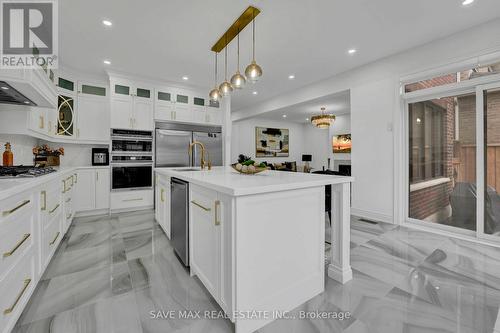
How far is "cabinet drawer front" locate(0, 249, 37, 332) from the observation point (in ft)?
3.67

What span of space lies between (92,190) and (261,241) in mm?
3925

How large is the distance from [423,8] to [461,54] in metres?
0.94

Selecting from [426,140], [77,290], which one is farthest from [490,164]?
[77,290]

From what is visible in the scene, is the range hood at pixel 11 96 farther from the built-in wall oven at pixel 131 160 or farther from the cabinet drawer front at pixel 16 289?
the built-in wall oven at pixel 131 160

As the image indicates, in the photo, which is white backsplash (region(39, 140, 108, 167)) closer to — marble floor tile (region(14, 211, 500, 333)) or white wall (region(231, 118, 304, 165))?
marble floor tile (region(14, 211, 500, 333))

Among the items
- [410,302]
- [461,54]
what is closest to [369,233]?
[410,302]

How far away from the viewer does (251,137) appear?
26.6ft

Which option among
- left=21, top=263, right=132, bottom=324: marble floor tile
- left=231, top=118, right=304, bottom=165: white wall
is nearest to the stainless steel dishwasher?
left=21, top=263, right=132, bottom=324: marble floor tile

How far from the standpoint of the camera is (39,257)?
168 centimetres

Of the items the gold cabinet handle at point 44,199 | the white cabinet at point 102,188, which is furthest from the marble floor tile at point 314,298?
the white cabinet at point 102,188

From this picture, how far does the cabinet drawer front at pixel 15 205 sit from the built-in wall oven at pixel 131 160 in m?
2.68

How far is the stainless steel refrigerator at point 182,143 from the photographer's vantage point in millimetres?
4453

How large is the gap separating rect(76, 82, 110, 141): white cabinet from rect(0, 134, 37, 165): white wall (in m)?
0.93

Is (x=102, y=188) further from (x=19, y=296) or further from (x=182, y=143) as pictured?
(x=19, y=296)
